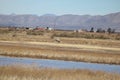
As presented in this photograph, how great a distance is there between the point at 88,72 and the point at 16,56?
16704 mm

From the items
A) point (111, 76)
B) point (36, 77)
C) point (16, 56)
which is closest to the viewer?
point (36, 77)

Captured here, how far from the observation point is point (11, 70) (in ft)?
75.8

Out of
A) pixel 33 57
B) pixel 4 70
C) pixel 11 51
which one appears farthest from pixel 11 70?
pixel 11 51

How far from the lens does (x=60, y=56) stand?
41.9m

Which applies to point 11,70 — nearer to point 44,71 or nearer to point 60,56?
point 44,71

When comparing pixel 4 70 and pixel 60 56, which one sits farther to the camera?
pixel 60 56

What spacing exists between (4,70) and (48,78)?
340 cm

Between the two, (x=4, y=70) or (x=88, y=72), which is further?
(x=88, y=72)

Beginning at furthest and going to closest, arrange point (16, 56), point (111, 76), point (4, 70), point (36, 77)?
point (16, 56) → point (111, 76) → point (4, 70) → point (36, 77)

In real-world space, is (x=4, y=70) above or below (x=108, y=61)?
above

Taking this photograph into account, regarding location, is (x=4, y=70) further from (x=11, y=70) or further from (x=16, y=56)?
(x=16, y=56)

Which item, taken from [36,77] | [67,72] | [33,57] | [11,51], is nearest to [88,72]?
[67,72]

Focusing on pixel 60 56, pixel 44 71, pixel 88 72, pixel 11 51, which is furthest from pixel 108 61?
pixel 44 71

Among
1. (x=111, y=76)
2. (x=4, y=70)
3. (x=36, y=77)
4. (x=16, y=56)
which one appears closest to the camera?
(x=36, y=77)
